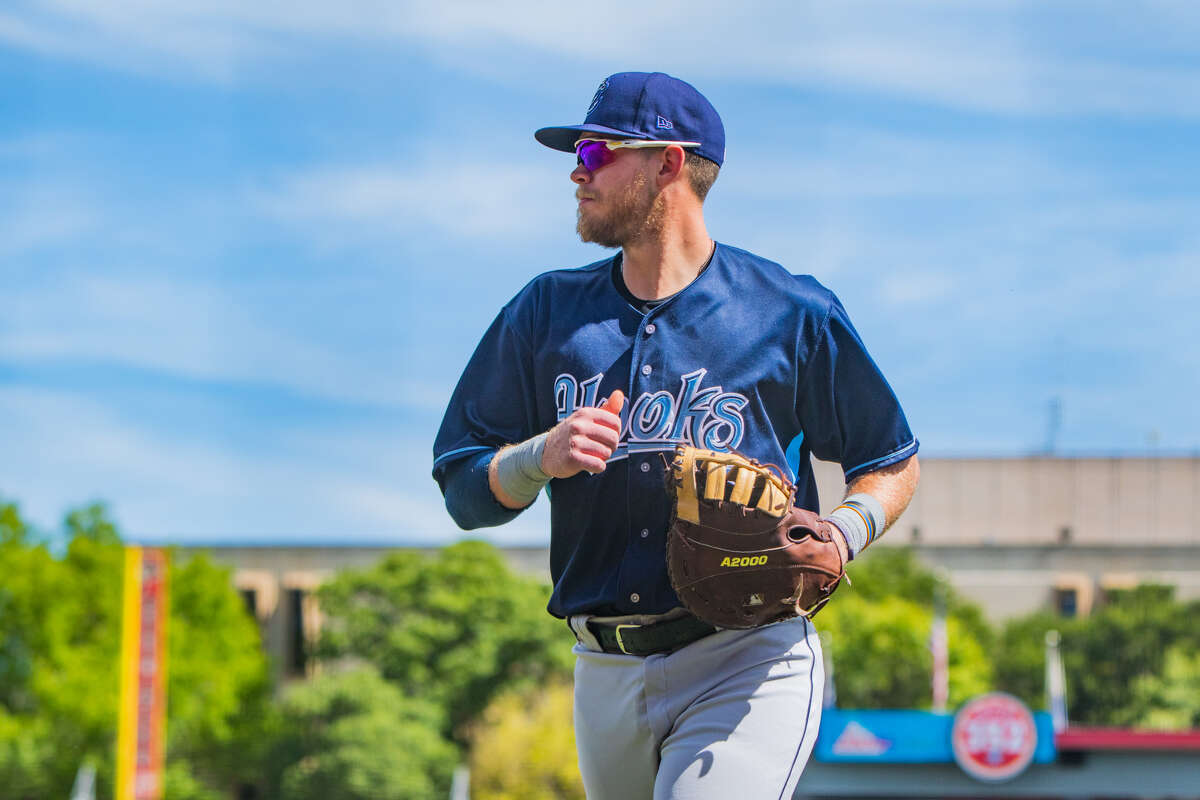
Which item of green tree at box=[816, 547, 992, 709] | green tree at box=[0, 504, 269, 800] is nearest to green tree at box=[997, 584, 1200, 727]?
green tree at box=[816, 547, 992, 709]

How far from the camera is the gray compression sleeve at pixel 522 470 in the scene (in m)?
3.81

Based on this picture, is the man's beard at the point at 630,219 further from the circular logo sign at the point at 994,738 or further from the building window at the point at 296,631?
the building window at the point at 296,631

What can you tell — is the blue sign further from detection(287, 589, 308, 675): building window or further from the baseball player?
detection(287, 589, 308, 675): building window

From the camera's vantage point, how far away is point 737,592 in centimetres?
371

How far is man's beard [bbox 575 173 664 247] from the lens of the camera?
4.05 metres

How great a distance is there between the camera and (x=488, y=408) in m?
4.17

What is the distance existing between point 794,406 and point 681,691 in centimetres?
75

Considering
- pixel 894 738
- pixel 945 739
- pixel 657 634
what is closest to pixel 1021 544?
pixel 945 739

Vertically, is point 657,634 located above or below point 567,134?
below

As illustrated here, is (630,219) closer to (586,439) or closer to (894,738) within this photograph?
(586,439)

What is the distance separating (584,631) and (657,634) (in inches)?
8.5

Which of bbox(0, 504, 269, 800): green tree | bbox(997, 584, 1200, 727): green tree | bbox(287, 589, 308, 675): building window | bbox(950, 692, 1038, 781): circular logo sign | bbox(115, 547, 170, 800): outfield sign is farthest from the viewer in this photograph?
bbox(287, 589, 308, 675): building window

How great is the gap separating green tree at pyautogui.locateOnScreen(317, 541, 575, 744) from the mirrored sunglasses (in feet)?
158

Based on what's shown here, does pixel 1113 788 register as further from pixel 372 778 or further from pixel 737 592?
pixel 737 592
